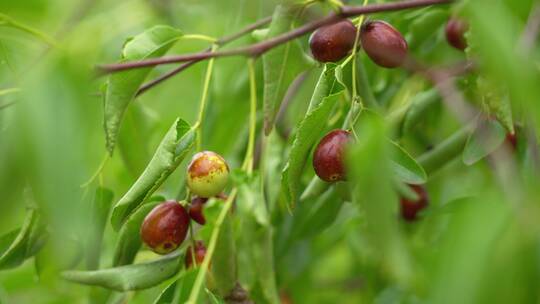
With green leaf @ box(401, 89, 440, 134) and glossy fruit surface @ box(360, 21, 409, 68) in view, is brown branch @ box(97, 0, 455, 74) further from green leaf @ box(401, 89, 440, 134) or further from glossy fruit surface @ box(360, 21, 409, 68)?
green leaf @ box(401, 89, 440, 134)

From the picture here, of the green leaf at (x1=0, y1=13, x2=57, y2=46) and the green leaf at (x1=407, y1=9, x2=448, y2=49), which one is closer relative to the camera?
the green leaf at (x1=0, y1=13, x2=57, y2=46)

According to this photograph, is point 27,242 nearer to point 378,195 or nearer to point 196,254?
point 196,254

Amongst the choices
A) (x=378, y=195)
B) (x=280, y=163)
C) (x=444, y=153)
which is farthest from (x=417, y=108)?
(x=378, y=195)

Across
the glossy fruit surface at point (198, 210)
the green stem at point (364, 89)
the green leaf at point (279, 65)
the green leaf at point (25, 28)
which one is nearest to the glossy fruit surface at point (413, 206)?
the green stem at point (364, 89)

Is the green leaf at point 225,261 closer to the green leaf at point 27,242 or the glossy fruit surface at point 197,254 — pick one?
the glossy fruit surface at point 197,254

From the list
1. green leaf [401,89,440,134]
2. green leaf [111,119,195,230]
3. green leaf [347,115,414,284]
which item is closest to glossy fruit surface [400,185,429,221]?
green leaf [401,89,440,134]
